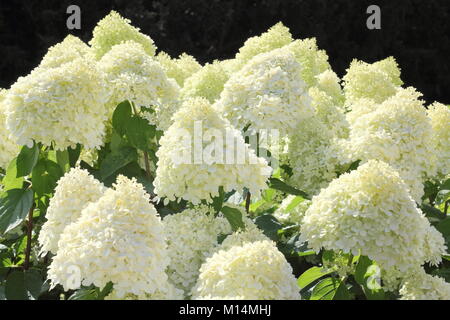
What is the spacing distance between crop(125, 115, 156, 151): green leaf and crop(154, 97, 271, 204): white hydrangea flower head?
37 centimetres

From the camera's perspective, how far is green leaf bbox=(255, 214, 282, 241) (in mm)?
2174

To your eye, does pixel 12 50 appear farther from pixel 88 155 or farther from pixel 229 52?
pixel 88 155

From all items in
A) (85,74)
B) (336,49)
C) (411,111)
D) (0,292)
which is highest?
(336,49)

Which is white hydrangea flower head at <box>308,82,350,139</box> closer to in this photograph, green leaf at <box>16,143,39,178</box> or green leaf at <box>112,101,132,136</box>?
green leaf at <box>112,101,132,136</box>

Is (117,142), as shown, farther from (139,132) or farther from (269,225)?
(269,225)

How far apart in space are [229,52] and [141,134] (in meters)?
6.58

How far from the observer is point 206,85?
2.62m

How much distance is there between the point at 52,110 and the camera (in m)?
2.03

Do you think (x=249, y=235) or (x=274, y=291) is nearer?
(x=274, y=291)

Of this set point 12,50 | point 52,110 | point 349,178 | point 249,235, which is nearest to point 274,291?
point 249,235

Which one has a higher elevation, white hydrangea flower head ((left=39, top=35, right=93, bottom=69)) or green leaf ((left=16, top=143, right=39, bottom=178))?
white hydrangea flower head ((left=39, top=35, right=93, bottom=69))

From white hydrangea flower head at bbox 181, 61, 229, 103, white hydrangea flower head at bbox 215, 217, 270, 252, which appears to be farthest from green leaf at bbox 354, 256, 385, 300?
white hydrangea flower head at bbox 181, 61, 229, 103

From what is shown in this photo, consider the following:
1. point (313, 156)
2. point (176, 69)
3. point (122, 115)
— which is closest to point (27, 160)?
point (122, 115)

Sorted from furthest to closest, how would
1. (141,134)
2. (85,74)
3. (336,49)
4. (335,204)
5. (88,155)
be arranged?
(336,49), (88,155), (141,134), (85,74), (335,204)
